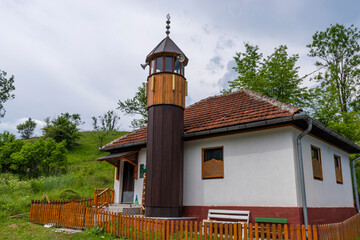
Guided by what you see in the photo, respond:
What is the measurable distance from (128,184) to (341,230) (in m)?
8.90

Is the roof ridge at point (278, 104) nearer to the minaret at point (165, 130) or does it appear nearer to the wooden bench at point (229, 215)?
the minaret at point (165, 130)

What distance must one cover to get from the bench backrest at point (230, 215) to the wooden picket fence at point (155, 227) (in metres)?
0.39

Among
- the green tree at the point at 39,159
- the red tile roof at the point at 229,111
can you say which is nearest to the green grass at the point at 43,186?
the green tree at the point at 39,159

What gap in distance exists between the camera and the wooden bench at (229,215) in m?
8.62

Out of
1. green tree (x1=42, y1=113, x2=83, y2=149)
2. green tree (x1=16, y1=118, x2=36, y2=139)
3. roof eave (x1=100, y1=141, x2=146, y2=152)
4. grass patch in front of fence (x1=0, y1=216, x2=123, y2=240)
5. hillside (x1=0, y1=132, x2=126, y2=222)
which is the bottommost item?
grass patch in front of fence (x1=0, y1=216, x2=123, y2=240)

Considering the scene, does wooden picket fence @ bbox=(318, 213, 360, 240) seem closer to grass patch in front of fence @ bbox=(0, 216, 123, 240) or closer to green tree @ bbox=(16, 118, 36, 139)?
grass patch in front of fence @ bbox=(0, 216, 123, 240)

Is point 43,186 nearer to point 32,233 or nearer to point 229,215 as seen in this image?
point 32,233

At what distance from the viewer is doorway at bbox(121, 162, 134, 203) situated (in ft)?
42.3

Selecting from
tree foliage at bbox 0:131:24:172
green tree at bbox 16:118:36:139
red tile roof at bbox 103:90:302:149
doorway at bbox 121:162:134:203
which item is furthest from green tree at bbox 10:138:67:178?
green tree at bbox 16:118:36:139

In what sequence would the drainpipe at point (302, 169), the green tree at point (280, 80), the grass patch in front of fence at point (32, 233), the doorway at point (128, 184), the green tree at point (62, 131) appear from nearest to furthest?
the drainpipe at point (302, 169), the grass patch in front of fence at point (32, 233), the doorway at point (128, 184), the green tree at point (280, 80), the green tree at point (62, 131)

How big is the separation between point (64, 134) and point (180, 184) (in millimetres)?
33025

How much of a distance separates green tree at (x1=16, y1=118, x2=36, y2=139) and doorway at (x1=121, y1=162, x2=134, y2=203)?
60152 mm

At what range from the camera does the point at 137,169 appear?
12469 millimetres

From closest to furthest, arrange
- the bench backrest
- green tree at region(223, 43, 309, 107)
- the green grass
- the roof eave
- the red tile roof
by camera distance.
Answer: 1. the bench backrest
2. the red tile roof
3. the roof eave
4. the green grass
5. green tree at region(223, 43, 309, 107)
